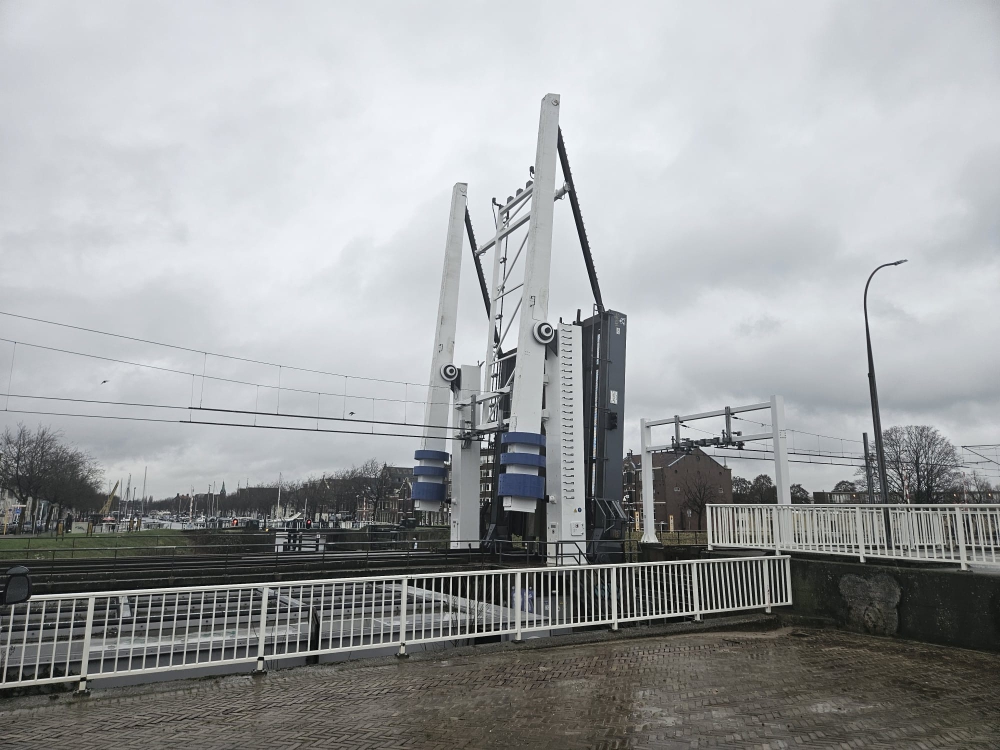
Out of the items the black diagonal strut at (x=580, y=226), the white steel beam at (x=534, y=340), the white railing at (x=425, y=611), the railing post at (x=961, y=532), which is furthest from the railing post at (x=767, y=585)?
the black diagonal strut at (x=580, y=226)

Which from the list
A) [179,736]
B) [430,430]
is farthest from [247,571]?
[179,736]

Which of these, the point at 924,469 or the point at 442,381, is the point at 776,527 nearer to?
the point at 442,381

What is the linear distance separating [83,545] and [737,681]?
1301 inches

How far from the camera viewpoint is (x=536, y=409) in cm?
1734

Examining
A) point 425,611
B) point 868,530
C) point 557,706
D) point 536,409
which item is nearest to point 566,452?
point 536,409

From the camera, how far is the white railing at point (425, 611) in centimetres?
820

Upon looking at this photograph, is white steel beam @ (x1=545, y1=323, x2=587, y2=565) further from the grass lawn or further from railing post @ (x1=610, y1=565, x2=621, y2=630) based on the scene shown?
the grass lawn

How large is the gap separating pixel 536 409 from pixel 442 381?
17.3ft

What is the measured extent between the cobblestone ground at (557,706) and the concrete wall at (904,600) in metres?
0.83

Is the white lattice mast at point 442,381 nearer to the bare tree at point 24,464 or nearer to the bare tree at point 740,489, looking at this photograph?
the bare tree at point 24,464

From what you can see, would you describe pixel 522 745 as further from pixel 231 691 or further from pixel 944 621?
pixel 944 621

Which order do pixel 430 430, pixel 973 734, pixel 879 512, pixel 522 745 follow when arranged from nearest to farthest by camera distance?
pixel 522 745, pixel 973 734, pixel 879 512, pixel 430 430

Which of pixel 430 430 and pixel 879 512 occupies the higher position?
pixel 430 430

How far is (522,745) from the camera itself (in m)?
5.26
